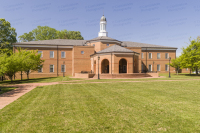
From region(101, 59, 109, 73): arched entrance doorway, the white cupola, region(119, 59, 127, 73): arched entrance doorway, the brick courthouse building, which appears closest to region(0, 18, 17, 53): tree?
the brick courthouse building

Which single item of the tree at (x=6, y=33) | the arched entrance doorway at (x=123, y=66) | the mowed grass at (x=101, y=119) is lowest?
the mowed grass at (x=101, y=119)

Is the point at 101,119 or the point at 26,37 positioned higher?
the point at 26,37

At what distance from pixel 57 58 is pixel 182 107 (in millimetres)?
36633

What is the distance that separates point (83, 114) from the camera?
21.5ft

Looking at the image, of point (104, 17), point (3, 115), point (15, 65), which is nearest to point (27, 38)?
point (104, 17)

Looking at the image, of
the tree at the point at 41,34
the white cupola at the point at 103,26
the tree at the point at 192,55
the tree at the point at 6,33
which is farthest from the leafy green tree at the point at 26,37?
the tree at the point at 192,55

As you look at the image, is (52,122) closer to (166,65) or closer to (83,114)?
(83,114)

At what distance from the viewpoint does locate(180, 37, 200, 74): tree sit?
34.8m

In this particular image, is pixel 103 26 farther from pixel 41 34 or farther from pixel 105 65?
pixel 41 34

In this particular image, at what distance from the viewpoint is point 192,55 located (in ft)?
119

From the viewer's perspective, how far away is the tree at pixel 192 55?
34.8 metres

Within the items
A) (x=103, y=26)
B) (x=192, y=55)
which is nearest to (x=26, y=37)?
(x=103, y=26)

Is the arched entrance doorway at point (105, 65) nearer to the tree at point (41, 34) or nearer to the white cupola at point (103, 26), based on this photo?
the white cupola at point (103, 26)

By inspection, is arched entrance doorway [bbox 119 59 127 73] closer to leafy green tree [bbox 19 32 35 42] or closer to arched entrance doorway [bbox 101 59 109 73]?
arched entrance doorway [bbox 101 59 109 73]
